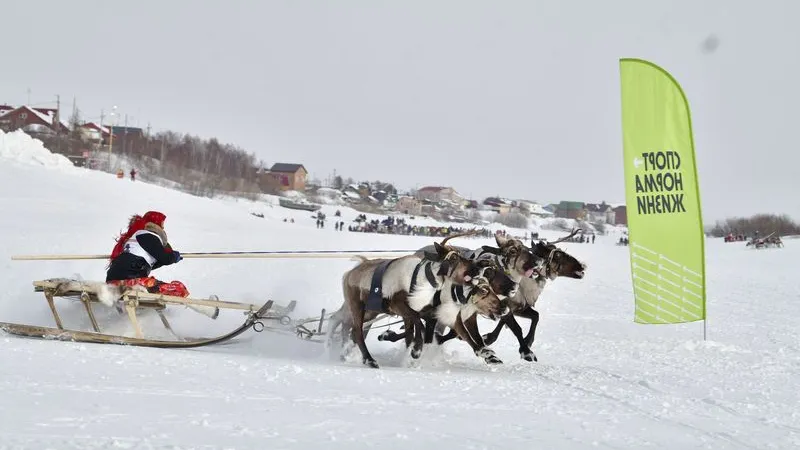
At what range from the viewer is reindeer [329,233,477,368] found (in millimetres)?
8227

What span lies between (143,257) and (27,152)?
33.5m

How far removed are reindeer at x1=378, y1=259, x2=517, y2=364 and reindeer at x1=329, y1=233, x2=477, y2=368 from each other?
9cm

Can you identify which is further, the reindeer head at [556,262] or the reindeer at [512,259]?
the reindeer head at [556,262]

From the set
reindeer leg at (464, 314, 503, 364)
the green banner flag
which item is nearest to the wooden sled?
reindeer leg at (464, 314, 503, 364)

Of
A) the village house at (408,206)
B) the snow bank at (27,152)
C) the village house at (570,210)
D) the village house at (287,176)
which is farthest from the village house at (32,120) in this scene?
the village house at (570,210)

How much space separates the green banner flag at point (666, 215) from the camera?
1091 centimetres

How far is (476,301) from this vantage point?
845 cm

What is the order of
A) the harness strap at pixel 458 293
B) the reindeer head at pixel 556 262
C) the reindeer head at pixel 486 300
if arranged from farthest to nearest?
the reindeer head at pixel 556 262 → the harness strap at pixel 458 293 → the reindeer head at pixel 486 300

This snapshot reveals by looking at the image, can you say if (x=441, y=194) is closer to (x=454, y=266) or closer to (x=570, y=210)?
(x=570, y=210)

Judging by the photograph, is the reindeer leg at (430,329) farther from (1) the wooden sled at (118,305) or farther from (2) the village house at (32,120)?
(2) the village house at (32,120)

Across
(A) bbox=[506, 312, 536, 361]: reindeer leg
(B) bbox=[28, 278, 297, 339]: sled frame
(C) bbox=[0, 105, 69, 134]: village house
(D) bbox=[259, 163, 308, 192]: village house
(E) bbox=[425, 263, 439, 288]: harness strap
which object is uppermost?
(C) bbox=[0, 105, 69, 134]: village house

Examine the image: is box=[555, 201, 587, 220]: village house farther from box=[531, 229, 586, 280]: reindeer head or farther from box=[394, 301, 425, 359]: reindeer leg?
box=[394, 301, 425, 359]: reindeer leg

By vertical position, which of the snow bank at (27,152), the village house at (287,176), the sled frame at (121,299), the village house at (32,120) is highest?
the village house at (32,120)

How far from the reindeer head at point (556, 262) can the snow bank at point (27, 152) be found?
32.3 m
